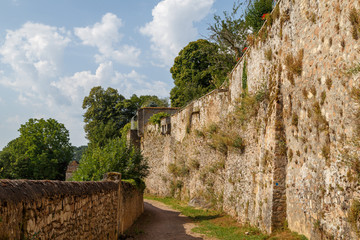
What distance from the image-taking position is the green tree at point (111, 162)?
49.3 ft

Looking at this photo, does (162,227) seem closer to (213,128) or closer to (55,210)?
(213,128)

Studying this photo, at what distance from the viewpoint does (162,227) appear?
→ 13.5m

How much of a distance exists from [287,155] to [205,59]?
1054 inches

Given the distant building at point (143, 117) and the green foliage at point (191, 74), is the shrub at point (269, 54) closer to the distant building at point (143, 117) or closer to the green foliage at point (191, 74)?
the green foliage at point (191, 74)

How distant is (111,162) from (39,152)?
26694mm

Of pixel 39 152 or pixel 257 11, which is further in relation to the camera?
pixel 39 152

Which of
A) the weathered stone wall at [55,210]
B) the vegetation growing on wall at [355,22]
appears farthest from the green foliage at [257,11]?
the weathered stone wall at [55,210]

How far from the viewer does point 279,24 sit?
34.7 ft

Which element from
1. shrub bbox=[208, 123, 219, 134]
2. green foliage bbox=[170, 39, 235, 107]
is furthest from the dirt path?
green foliage bbox=[170, 39, 235, 107]

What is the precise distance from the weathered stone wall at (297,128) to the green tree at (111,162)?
3.95 metres

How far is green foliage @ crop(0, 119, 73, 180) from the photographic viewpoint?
123ft

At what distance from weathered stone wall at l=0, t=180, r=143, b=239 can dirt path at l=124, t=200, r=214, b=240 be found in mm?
2928

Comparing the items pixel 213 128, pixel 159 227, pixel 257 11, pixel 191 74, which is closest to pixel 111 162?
Answer: pixel 159 227

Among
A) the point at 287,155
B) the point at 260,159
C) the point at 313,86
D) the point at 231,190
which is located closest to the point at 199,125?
the point at 231,190
